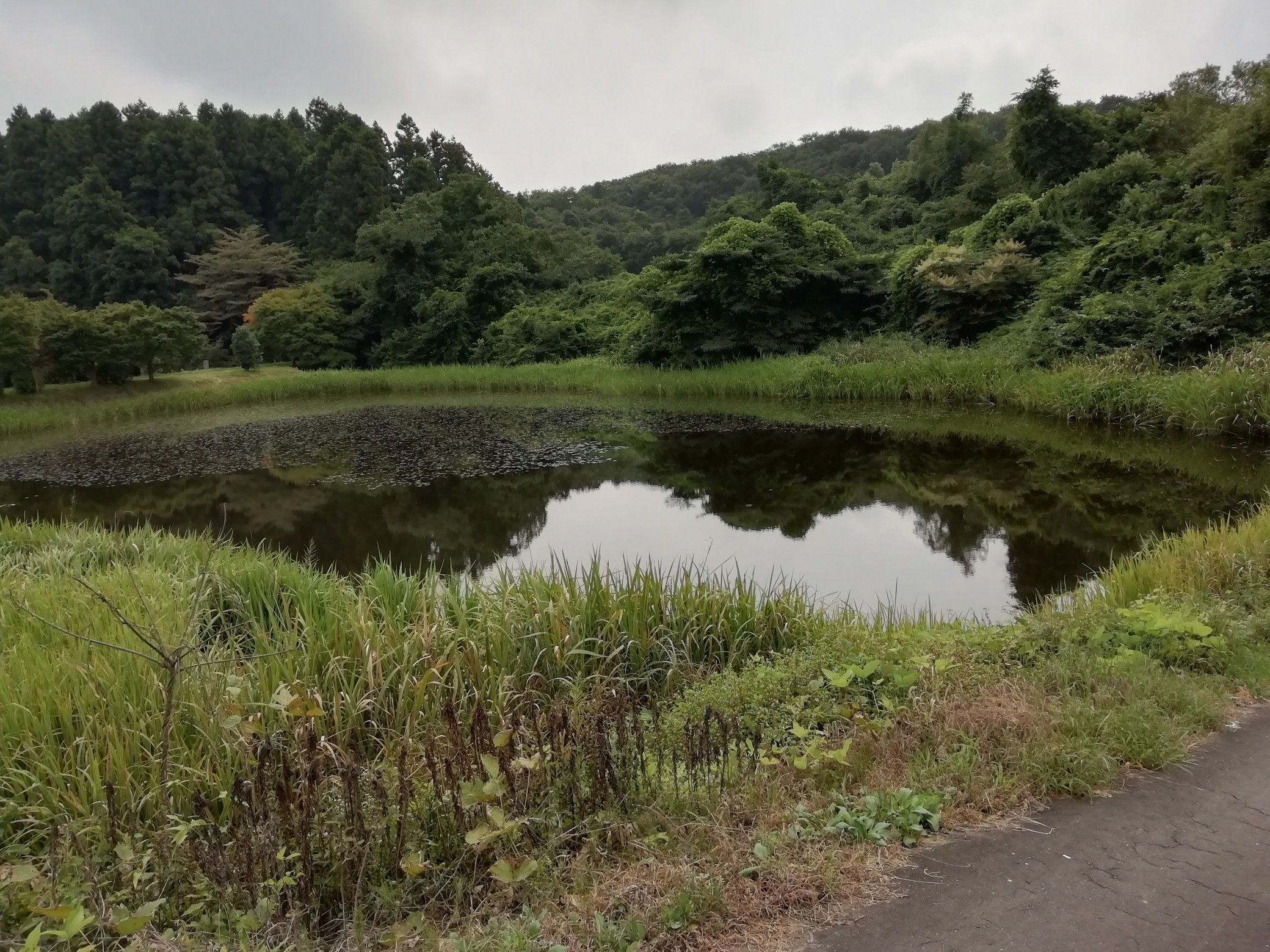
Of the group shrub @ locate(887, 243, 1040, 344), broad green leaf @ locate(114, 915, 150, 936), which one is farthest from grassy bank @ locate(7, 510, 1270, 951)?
shrub @ locate(887, 243, 1040, 344)

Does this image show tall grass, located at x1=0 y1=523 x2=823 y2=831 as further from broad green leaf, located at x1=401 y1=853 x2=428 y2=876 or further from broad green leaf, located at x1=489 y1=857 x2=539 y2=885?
broad green leaf, located at x1=489 y1=857 x2=539 y2=885

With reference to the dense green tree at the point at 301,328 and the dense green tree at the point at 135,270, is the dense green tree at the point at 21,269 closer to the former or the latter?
the dense green tree at the point at 135,270

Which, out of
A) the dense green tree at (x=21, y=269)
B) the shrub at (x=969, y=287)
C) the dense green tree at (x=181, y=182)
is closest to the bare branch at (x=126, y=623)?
the shrub at (x=969, y=287)

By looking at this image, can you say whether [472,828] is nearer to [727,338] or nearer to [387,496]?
[387,496]

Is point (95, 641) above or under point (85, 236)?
under

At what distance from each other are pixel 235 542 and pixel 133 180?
40.3 meters

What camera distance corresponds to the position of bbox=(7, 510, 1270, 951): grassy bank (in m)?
1.87

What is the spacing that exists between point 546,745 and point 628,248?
40.3m

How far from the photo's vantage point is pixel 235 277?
31.7 meters

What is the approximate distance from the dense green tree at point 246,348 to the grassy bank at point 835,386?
22.5 inches

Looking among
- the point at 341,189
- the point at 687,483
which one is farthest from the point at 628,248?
the point at 687,483

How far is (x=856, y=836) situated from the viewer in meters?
2.05

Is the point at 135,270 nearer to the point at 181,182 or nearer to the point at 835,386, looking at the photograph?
the point at 181,182

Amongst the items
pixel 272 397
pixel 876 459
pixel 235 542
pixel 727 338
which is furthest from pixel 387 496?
pixel 272 397
